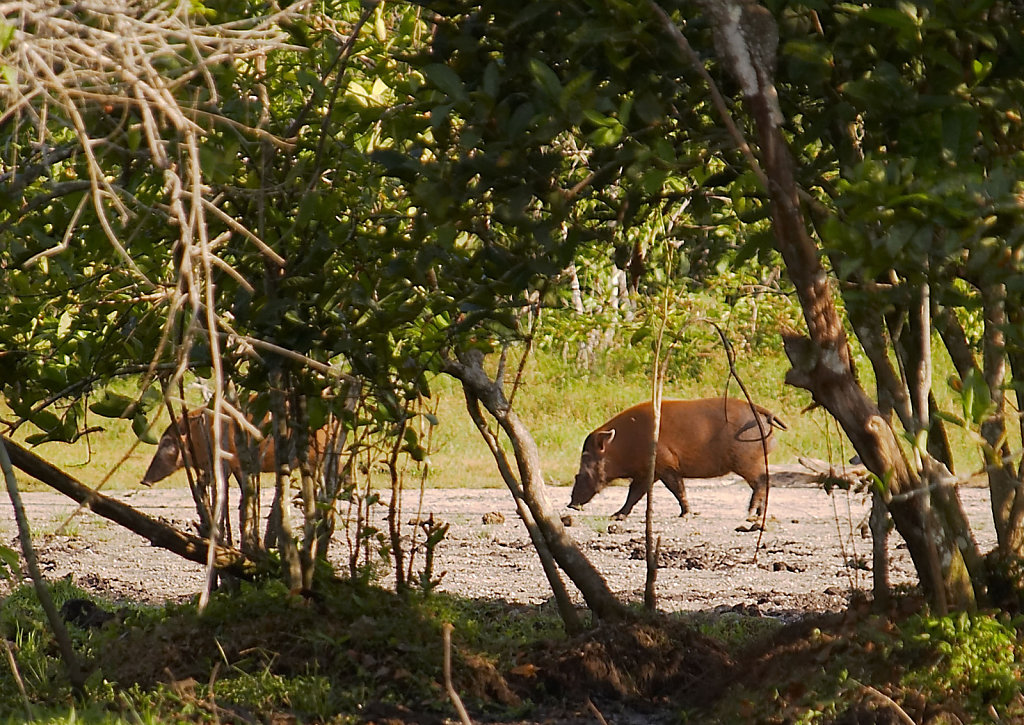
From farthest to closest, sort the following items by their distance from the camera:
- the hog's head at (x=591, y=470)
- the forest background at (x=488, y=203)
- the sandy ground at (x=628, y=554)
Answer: the hog's head at (x=591, y=470)
the sandy ground at (x=628, y=554)
the forest background at (x=488, y=203)

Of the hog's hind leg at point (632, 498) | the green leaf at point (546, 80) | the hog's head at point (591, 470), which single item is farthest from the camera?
the hog's head at point (591, 470)

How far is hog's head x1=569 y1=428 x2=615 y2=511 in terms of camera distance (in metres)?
10.5

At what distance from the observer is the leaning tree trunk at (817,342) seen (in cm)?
302

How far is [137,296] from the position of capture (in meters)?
4.64

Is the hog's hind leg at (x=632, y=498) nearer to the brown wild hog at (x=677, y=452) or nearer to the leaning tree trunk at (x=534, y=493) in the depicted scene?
the brown wild hog at (x=677, y=452)

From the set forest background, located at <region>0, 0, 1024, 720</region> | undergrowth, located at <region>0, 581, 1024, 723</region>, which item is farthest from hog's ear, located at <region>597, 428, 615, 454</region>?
undergrowth, located at <region>0, 581, 1024, 723</region>

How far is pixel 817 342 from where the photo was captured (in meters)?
3.28

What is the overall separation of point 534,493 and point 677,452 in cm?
599

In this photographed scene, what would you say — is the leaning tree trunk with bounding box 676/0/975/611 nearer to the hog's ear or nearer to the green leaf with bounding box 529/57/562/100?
the green leaf with bounding box 529/57/562/100

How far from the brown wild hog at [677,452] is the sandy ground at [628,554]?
0.33 meters

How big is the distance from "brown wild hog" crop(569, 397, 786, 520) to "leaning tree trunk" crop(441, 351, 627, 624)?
221 inches

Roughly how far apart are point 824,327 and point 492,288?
0.99 meters

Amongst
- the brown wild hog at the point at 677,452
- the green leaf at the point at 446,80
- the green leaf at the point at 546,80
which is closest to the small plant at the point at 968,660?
the green leaf at the point at 546,80

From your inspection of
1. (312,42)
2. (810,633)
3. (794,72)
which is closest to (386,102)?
(312,42)
